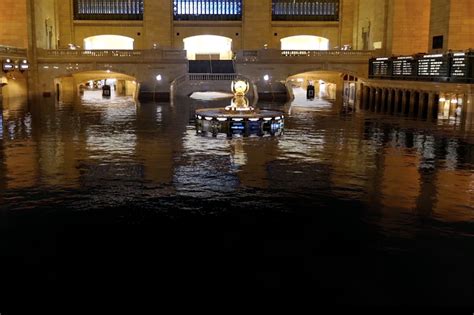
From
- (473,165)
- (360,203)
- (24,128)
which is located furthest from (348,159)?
(24,128)

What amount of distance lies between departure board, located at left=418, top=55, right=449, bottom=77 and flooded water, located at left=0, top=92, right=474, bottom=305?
12716 mm

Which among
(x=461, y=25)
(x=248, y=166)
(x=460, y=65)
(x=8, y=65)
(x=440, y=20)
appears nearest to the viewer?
(x=248, y=166)

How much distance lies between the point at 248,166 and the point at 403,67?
29077mm

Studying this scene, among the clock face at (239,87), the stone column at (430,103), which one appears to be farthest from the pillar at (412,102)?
the clock face at (239,87)

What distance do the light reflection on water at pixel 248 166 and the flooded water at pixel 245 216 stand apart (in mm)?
72

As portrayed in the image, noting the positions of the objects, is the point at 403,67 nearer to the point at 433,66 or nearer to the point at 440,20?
the point at 440,20

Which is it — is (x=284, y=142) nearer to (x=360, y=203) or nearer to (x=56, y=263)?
(x=360, y=203)

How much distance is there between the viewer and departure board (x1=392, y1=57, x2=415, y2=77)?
42.5 meters

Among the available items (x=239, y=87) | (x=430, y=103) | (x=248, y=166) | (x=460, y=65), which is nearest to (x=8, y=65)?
(x=239, y=87)

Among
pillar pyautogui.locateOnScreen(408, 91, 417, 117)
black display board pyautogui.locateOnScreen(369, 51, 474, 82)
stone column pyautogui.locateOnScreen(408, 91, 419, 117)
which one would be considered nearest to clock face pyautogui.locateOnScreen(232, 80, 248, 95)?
black display board pyautogui.locateOnScreen(369, 51, 474, 82)

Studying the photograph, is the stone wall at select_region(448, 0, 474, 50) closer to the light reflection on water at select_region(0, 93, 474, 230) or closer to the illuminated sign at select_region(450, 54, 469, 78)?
the illuminated sign at select_region(450, 54, 469, 78)

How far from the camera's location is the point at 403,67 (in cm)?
4431

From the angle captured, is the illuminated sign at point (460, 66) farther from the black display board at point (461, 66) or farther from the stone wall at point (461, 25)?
the stone wall at point (461, 25)

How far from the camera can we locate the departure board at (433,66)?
36.6m
